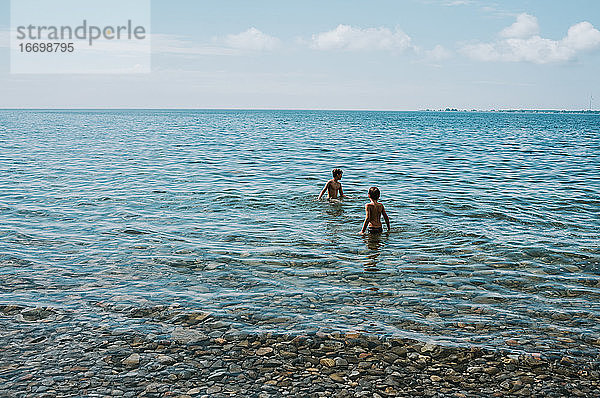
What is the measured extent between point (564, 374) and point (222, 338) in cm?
454

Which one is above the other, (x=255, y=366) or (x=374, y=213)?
(x=374, y=213)

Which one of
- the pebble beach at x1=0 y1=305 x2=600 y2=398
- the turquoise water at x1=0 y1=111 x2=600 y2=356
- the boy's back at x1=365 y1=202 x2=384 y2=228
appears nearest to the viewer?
the pebble beach at x1=0 y1=305 x2=600 y2=398

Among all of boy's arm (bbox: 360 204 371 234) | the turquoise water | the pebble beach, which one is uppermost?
boy's arm (bbox: 360 204 371 234)

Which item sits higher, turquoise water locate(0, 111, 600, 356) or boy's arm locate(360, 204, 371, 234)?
boy's arm locate(360, 204, 371, 234)

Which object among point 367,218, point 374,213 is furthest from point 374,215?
point 367,218

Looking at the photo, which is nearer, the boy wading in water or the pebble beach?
the pebble beach

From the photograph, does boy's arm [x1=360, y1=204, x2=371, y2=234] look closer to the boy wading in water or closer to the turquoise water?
the boy wading in water

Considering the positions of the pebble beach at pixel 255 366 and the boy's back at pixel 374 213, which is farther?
the boy's back at pixel 374 213

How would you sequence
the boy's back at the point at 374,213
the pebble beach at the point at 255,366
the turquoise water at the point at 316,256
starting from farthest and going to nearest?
the boy's back at the point at 374,213, the turquoise water at the point at 316,256, the pebble beach at the point at 255,366

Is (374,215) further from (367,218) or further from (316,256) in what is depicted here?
(316,256)

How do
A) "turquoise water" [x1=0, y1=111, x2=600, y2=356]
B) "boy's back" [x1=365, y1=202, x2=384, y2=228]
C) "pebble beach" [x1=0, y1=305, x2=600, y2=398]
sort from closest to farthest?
1. "pebble beach" [x1=0, y1=305, x2=600, y2=398]
2. "turquoise water" [x1=0, y1=111, x2=600, y2=356]
3. "boy's back" [x1=365, y1=202, x2=384, y2=228]

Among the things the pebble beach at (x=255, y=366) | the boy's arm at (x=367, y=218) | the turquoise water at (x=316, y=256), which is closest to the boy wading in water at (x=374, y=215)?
the boy's arm at (x=367, y=218)

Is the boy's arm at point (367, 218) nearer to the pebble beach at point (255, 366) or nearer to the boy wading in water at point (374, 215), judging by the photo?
the boy wading in water at point (374, 215)

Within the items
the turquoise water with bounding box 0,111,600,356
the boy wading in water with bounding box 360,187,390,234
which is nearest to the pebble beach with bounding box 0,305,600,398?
the turquoise water with bounding box 0,111,600,356
